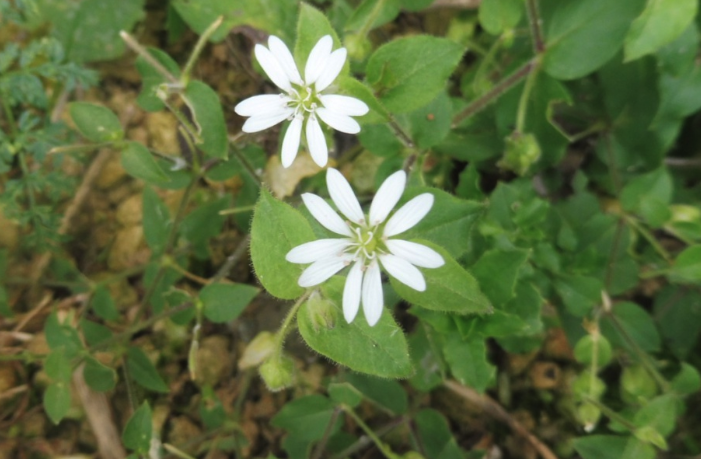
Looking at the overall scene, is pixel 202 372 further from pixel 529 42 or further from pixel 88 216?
pixel 529 42

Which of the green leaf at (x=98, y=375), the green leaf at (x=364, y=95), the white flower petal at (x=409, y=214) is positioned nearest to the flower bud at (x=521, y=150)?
the green leaf at (x=364, y=95)

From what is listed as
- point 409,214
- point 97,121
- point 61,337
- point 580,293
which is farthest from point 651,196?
point 61,337

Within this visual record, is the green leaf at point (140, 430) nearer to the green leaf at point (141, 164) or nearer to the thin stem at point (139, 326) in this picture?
the thin stem at point (139, 326)

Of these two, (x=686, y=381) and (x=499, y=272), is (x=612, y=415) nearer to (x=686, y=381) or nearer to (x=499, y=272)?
(x=686, y=381)

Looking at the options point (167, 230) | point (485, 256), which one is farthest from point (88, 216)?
point (485, 256)

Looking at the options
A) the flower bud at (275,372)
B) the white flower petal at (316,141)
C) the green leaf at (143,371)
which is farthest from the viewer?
the green leaf at (143,371)

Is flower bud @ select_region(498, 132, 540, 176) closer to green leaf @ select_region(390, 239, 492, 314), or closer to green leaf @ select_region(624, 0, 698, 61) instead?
green leaf @ select_region(624, 0, 698, 61)
